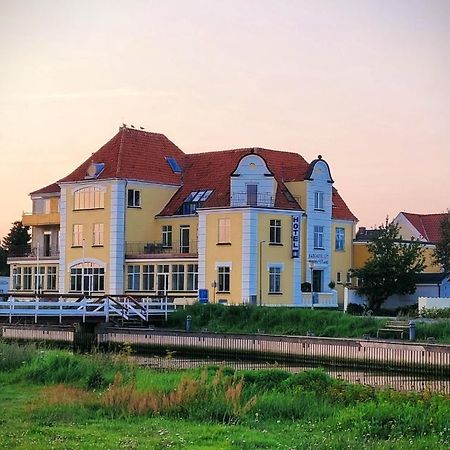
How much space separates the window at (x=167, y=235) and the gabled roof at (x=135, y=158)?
123 inches

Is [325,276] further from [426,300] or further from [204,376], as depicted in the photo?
[204,376]

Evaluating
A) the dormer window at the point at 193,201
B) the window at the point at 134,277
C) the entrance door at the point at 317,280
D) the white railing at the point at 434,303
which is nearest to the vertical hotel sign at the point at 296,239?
the entrance door at the point at 317,280

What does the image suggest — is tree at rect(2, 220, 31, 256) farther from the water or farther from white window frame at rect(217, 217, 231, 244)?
the water

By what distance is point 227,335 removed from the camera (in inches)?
1633

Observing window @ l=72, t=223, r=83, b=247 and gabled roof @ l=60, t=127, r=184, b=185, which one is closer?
gabled roof @ l=60, t=127, r=184, b=185

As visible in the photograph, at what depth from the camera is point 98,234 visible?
6406 centimetres

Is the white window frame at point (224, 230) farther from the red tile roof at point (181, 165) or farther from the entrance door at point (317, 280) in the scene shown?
the entrance door at point (317, 280)

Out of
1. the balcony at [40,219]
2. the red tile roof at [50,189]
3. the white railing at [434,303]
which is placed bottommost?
the white railing at [434,303]

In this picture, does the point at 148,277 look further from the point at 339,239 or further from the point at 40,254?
the point at 339,239

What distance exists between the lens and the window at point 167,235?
64.1 metres

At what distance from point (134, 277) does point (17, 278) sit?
12.4 metres

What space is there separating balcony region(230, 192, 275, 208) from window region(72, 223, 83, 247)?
11.7 metres

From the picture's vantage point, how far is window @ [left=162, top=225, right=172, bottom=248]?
6406 centimetres

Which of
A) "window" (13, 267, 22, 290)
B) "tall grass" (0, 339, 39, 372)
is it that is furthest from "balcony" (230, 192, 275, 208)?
"tall grass" (0, 339, 39, 372)
